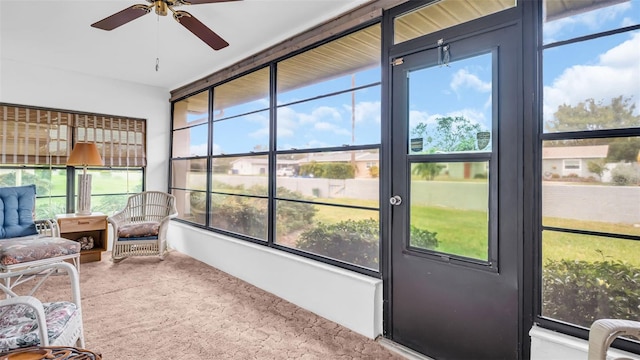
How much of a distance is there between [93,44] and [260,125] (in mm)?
2048

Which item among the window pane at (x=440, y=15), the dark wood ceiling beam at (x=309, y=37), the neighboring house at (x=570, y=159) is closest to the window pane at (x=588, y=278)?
the neighboring house at (x=570, y=159)

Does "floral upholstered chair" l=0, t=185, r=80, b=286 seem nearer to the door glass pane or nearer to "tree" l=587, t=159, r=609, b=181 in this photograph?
the door glass pane

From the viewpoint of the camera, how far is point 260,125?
12.5 feet

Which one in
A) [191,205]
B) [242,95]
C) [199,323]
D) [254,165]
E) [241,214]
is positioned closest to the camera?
[199,323]

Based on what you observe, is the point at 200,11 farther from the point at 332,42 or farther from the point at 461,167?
the point at 461,167

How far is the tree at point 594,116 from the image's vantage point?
4.97 feet

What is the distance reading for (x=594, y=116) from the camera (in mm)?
1605

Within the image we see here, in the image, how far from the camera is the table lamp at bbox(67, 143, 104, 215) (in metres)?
4.14

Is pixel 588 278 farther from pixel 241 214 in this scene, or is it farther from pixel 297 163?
pixel 241 214

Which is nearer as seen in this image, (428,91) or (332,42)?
(428,91)

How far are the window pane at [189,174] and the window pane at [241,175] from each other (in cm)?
35

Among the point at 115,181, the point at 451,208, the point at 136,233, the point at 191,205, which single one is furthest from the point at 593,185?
the point at 115,181

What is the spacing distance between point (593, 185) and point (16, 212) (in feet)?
16.7

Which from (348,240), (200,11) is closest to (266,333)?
(348,240)
